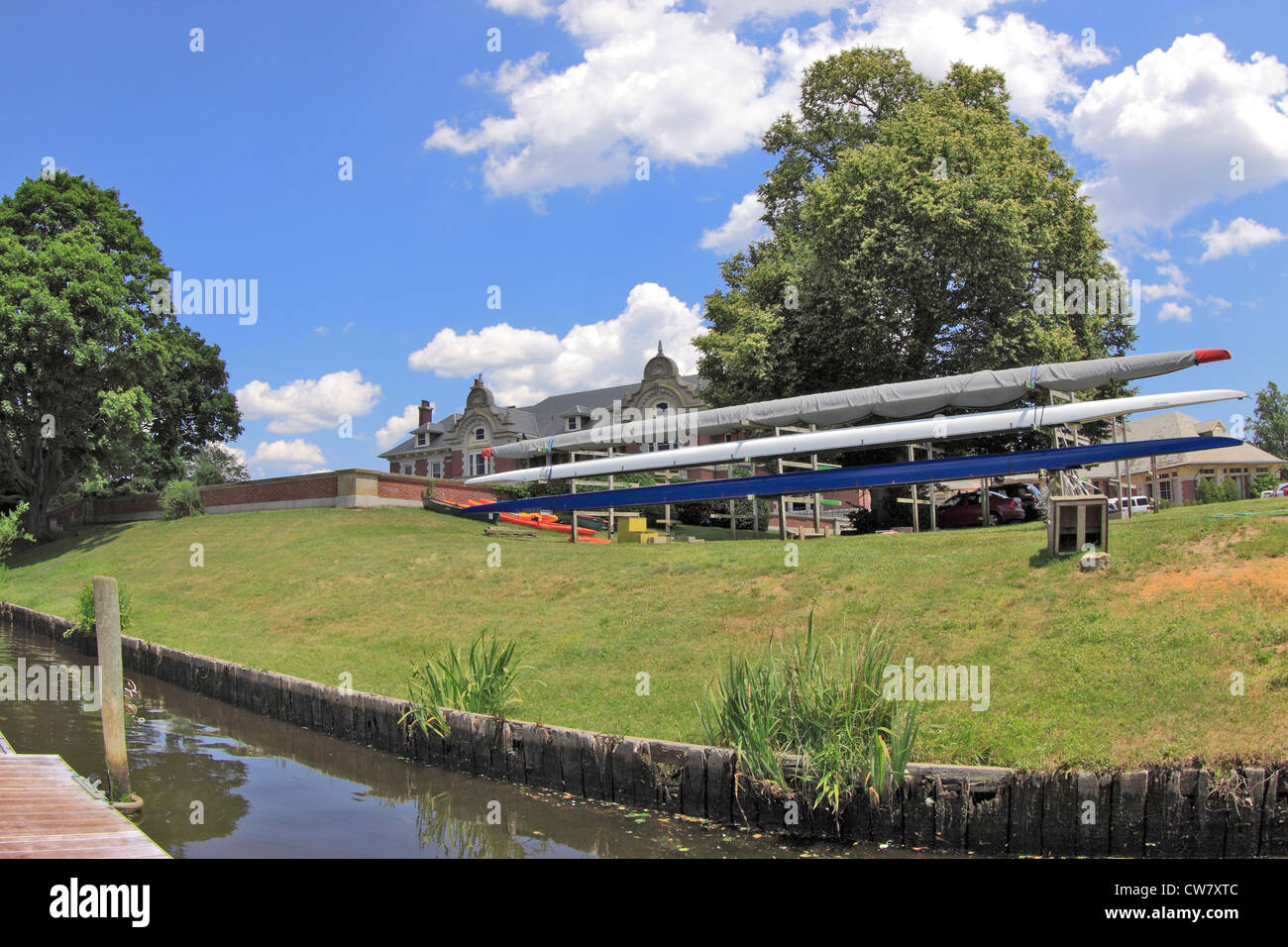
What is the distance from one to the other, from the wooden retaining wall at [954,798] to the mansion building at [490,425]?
48.1 metres

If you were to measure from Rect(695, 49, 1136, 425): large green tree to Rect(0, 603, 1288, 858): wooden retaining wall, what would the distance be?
21.7m

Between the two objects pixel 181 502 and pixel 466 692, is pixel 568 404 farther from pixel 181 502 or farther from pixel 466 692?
pixel 466 692

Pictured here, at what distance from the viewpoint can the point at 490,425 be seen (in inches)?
2603

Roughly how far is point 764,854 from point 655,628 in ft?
20.3

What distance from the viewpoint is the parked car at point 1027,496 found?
83.3 feet

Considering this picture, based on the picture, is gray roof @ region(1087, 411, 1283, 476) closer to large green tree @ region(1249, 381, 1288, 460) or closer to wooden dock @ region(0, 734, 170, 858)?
large green tree @ region(1249, 381, 1288, 460)

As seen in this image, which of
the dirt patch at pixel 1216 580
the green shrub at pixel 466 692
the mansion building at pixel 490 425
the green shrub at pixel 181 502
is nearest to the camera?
the dirt patch at pixel 1216 580

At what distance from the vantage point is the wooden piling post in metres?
9.15

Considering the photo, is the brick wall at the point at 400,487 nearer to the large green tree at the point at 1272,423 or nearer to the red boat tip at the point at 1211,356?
the red boat tip at the point at 1211,356

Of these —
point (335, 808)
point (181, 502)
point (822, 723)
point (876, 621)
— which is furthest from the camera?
point (181, 502)

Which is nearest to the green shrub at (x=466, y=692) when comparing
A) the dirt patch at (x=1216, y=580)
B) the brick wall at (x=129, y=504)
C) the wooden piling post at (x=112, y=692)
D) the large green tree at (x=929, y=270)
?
the wooden piling post at (x=112, y=692)

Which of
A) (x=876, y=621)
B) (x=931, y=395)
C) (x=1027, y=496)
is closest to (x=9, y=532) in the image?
(x=931, y=395)

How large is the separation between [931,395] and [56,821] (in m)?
22.6
